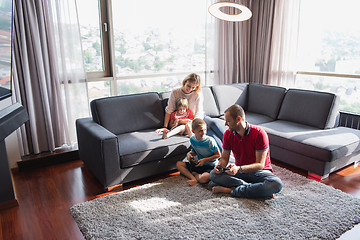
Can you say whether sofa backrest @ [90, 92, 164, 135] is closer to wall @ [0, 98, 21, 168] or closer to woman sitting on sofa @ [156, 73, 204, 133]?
woman sitting on sofa @ [156, 73, 204, 133]

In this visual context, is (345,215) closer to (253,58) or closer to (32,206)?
(32,206)

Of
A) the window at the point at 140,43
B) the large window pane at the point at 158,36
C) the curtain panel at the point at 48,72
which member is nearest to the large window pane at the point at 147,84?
the window at the point at 140,43

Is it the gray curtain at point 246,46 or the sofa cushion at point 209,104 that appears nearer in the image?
the sofa cushion at point 209,104

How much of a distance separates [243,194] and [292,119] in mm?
1585

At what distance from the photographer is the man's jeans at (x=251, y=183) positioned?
242cm

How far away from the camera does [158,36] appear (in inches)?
171

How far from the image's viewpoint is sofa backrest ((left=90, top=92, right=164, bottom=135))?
3.19 m

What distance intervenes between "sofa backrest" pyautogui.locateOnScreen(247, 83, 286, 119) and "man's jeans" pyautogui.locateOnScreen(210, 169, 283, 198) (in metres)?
1.56

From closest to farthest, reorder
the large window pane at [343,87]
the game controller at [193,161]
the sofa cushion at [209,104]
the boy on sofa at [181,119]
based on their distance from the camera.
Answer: the game controller at [193,161] < the boy on sofa at [181,119] < the sofa cushion at [209,104] < the large window pane at [343,87]

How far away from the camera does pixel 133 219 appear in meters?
2.24

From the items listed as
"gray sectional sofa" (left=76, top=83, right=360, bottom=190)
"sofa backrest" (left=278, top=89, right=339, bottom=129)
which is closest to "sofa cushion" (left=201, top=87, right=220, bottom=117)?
"gray sectional sofa" (left=76, top=83, right=360, bottom=190)

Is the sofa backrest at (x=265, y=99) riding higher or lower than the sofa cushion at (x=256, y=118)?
higher

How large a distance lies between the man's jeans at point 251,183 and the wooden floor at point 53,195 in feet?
2.36

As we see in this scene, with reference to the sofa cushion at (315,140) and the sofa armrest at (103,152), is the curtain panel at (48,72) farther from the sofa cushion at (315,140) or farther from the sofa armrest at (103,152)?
the sofa cushion at (315,140)
